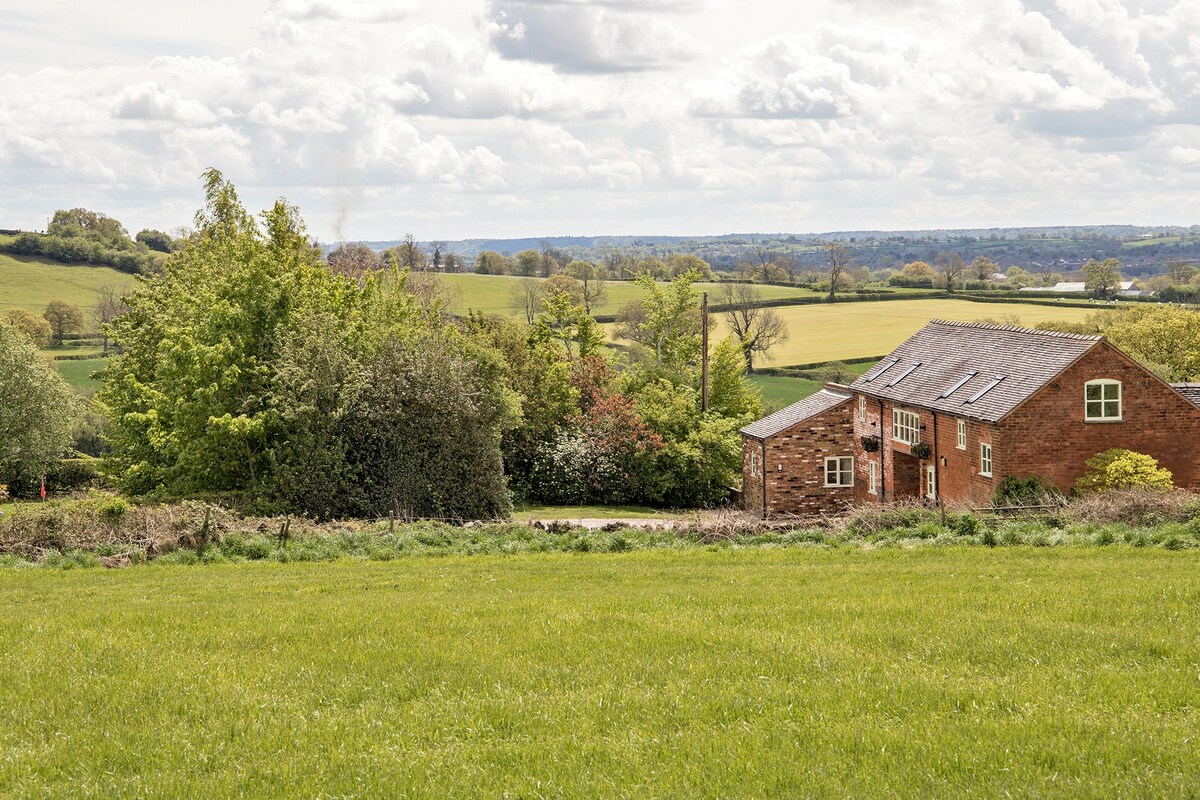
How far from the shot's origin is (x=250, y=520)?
31000mm

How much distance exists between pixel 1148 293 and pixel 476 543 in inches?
5042

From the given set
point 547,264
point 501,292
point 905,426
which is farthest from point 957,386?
point 547,264

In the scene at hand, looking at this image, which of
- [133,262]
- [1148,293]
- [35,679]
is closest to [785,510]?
[35,679]

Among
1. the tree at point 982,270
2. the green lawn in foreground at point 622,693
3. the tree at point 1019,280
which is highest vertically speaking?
the tree at point 982,270

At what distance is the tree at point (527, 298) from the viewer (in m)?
122

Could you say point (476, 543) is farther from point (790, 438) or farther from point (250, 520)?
point (790, 438)

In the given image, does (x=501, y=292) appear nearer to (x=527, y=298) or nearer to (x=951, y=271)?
(x=527, y=298)

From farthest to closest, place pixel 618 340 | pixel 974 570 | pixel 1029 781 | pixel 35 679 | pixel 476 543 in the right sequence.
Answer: pixel 618 340
pixel 476 543
pixel 974 570
pixel 35 679
pixel 1029 781

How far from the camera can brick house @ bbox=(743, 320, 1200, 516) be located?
133 ft

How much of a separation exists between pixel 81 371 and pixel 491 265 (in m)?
82.3

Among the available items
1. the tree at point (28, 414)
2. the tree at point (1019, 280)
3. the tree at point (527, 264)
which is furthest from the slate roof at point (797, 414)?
the tree at point (527, 264)

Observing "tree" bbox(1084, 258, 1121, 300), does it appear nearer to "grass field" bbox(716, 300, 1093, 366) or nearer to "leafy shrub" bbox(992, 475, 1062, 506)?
"grass field" bbox(716, 300, 1093, 366)

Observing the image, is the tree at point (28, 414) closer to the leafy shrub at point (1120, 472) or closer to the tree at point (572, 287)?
the leafy shrub at point (1120, 472)

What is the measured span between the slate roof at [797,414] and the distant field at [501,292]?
72.4 metres
